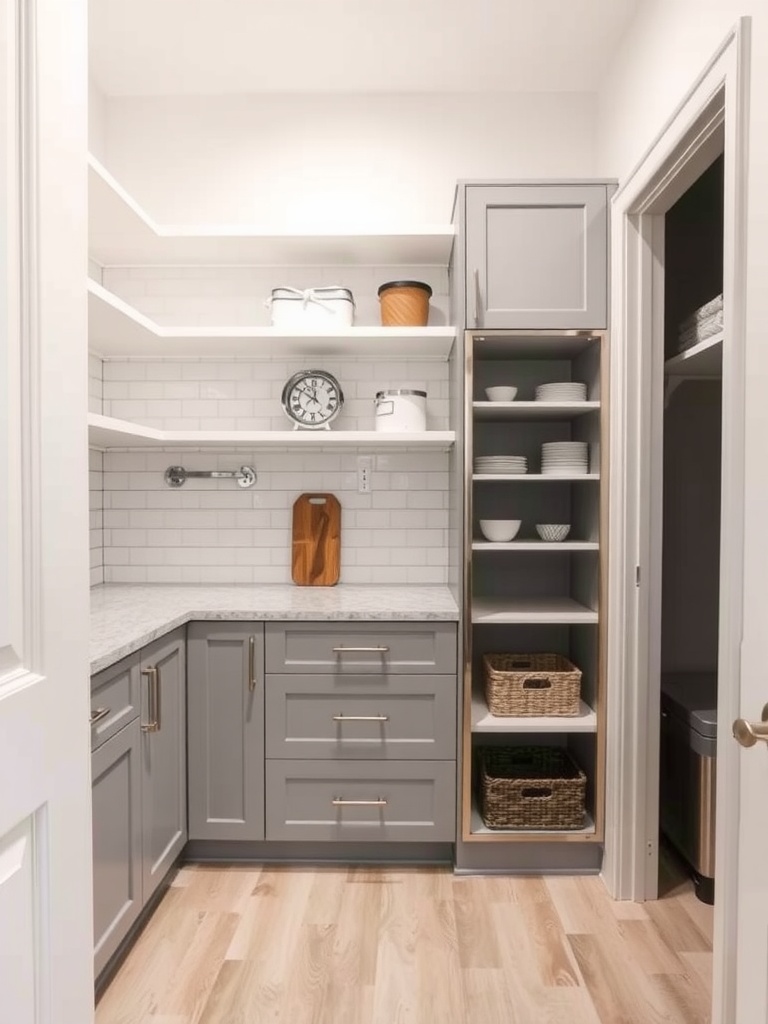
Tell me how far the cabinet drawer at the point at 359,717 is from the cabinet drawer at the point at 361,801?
0.05 meters

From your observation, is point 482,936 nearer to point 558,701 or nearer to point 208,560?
point 558,701

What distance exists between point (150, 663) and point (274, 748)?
604 millimetres

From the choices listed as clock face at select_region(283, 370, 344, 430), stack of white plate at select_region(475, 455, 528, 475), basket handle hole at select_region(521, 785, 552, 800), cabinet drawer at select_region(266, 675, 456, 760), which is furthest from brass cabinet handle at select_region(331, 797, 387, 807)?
clock face at select_region(283, 370, 344, 430)

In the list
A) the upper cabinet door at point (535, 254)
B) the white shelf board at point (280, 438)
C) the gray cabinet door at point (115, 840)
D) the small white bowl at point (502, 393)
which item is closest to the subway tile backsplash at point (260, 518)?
the white shelf board at point (280, 438)

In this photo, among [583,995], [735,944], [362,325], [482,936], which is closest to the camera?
[735,944]

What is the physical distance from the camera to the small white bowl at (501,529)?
8.55ft

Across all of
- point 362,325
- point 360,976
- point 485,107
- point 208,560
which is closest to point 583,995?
point 360,976

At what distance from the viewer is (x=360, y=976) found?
6.45ft

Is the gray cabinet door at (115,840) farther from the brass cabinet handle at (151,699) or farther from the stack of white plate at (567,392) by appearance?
the stack of white plate at (567,392)

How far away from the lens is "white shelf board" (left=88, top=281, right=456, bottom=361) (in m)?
2.67

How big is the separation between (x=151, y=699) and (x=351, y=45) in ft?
7.89

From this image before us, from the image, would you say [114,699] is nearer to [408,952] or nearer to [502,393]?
[408,952]

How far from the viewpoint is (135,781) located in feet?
6.75

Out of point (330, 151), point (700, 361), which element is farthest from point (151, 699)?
point (330, 151)
